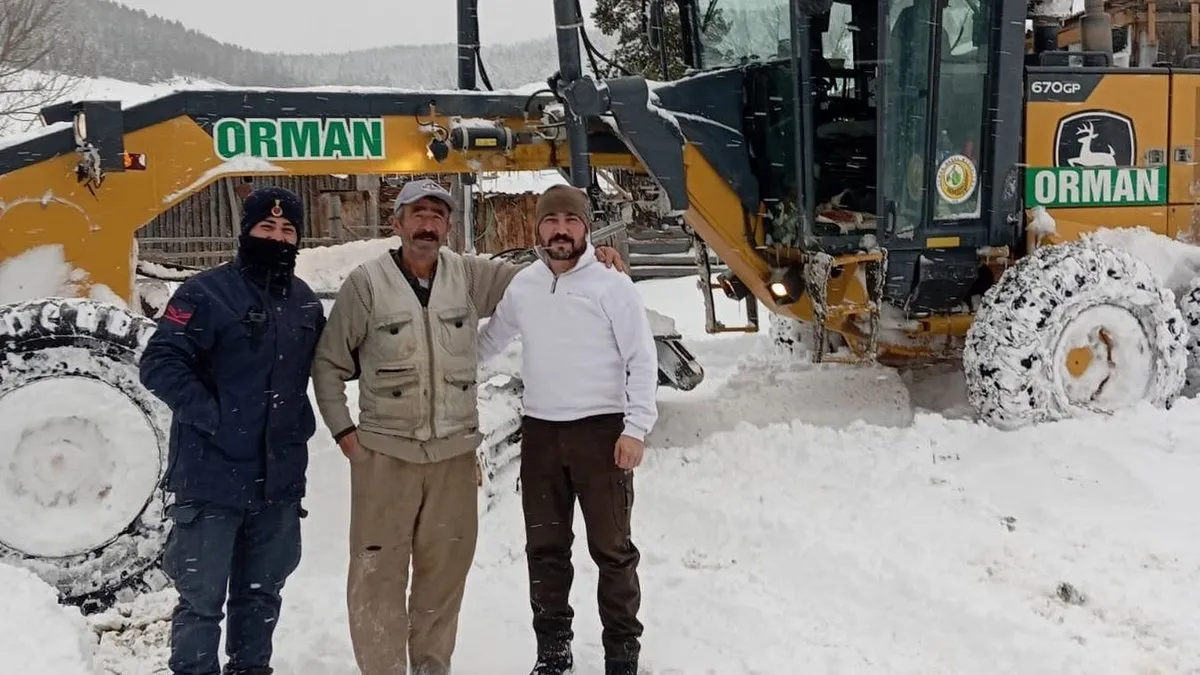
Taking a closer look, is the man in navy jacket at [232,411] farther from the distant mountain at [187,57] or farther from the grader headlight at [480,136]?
the distant mountain at [187,57]

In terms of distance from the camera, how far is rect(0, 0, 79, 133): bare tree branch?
18.5 metres

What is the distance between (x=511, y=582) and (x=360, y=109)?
2.61 metres

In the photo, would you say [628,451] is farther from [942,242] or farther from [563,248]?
[942,242]

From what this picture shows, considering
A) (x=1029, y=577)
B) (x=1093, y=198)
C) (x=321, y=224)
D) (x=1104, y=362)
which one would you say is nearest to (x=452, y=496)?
(x=1029, y=577)

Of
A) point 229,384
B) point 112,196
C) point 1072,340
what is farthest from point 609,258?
point 1072,340

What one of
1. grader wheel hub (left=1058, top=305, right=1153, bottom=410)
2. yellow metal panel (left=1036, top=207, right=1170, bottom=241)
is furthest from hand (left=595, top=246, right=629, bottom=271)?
yellow metal panel (left=1036, top=207, right=1170, bottom=241)

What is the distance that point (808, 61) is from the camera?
6.30m

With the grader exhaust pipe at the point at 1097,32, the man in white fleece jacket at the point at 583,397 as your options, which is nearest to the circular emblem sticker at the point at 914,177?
the grader exhaust pipe at the point at 1097,32

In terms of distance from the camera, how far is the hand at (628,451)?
12.1ft

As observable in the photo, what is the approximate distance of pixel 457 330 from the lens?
370 centimetres

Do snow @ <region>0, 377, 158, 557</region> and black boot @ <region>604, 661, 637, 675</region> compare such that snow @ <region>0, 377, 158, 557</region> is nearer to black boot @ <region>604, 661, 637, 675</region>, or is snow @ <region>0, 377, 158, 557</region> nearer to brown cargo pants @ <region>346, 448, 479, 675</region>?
brown cargo pants @ <region>346, 448, 479, 675</region>

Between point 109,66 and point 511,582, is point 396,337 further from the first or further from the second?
point 109,66

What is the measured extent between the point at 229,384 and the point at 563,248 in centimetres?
117

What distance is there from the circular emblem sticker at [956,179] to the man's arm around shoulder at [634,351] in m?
3.60
